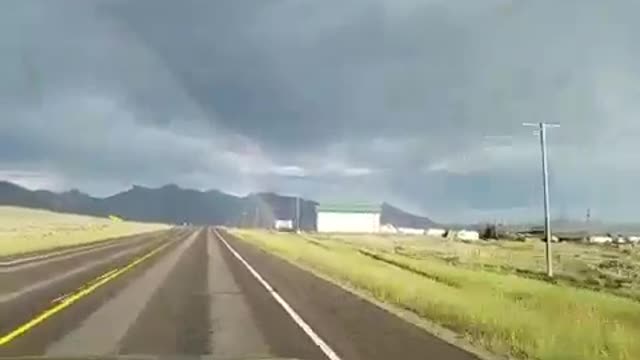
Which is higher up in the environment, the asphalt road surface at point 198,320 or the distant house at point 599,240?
the distant house at point 599,240

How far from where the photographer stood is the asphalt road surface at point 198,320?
1335 cm

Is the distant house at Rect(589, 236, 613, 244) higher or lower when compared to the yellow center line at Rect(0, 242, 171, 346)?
higher

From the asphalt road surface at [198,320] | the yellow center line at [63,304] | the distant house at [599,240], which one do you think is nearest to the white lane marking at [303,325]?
the asphalt road surface at [198,320]

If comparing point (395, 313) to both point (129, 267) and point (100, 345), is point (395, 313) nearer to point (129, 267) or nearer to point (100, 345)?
point (100, 345)

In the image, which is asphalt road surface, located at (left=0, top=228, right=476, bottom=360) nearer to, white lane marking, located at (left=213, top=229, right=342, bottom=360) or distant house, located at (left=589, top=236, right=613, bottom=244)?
white lane marking, located at (left=213, top=229, right=342, bottom=360)

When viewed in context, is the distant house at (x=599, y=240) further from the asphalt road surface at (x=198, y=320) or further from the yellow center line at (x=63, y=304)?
the asphalt road surface at (x=198, y=320)

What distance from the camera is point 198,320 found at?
1833 cm

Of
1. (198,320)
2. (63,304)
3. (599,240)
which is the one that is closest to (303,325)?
(198,320)

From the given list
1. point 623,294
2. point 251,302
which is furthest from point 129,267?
point 623,294

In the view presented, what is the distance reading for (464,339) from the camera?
51.6ft

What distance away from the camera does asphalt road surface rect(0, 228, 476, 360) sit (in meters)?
13.4

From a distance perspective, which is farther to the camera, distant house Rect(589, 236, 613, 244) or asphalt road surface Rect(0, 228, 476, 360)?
distant house Rect(589, 236, 613, 244)

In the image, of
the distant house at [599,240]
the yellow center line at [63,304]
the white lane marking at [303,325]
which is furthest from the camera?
the distant house at [599,240]

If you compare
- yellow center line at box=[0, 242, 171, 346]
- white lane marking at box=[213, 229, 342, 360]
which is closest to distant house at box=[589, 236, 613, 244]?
yellow center line at box=[0, 242, 171, 346]
